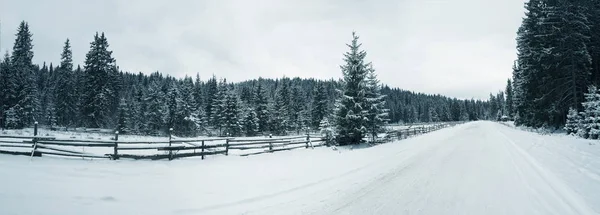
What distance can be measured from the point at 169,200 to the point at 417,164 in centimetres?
1011

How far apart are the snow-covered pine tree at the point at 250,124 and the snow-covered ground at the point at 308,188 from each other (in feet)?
131

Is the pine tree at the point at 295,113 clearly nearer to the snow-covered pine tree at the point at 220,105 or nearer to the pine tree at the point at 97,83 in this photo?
the snow-covered pine tree at the point at 220,105

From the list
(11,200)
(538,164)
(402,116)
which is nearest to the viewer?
(11,200)

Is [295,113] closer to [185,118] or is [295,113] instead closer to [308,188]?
[185,118]

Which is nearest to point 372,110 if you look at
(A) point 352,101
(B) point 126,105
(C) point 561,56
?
(A) point 352,101

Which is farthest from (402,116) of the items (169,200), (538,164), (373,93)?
(169,200)

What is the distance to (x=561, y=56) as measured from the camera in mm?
28641

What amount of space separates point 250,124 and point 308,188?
45428mm

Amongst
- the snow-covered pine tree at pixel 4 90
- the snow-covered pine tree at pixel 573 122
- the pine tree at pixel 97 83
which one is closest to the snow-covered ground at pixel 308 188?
the snow-covered pine tree at pixel 573 122

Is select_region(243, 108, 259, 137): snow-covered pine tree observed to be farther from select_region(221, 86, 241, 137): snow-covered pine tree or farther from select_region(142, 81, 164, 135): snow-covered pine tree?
select_region(142, 81, 164, 135): snow-covered pine tree

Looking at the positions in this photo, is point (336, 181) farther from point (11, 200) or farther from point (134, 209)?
point (11, 200)

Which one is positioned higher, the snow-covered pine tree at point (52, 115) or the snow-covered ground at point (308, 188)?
the snow-covered pine tree at point (52, 115)

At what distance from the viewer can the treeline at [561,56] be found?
2809 cm

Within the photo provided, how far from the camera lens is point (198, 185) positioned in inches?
372
